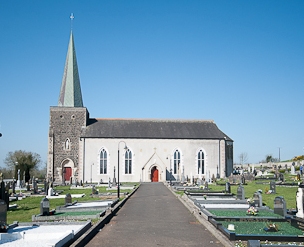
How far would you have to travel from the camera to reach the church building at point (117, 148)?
50.8 metres

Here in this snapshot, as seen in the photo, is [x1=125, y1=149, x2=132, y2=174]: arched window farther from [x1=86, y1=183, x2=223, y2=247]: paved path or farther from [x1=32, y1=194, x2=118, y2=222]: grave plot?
[x1=86, y1=183, x2=223, y2=247]: paved path

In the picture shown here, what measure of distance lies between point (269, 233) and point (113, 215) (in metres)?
7.50

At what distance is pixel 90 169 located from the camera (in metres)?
50.5

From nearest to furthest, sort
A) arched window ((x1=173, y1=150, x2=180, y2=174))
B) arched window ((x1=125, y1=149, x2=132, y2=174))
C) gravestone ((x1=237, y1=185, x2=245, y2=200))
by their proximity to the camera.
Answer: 1. gravestone ((x1=237, y1=185, x2=245, y2=200))
2. arched window ((x1=125, y1=149, x2=132, y2=174))
3. arched window ((x1=173, y1=150, x2=180, y2=174))

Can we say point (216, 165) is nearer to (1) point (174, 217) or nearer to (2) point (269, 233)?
(1) point (174, 217)

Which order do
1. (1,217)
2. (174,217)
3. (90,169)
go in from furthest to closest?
(90,169) → (174,217) → (1,217)

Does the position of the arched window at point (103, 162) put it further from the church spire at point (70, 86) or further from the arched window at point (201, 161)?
the arched window at point (201, 161)

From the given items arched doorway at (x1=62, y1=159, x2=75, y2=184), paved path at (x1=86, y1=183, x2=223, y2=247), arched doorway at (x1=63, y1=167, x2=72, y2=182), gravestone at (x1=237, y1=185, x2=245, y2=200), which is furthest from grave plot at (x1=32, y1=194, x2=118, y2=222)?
arched doorway at (x1=63, y1=167, x2=72, y2=182)

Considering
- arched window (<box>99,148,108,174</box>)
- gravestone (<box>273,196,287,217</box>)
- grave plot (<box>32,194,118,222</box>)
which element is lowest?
grave plot (<box>32,194,118,222</box>)

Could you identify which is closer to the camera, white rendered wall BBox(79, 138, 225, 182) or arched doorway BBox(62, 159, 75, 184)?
white rendered wall BBox(79, 138, 225, 182)

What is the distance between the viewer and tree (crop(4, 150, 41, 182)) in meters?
57.5

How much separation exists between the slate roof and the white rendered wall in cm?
72

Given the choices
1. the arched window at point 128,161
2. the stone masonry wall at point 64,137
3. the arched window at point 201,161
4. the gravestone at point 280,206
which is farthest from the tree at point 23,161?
the gravestone at point 280,206

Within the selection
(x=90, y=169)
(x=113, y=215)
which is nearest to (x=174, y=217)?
(x=113, y=215)
